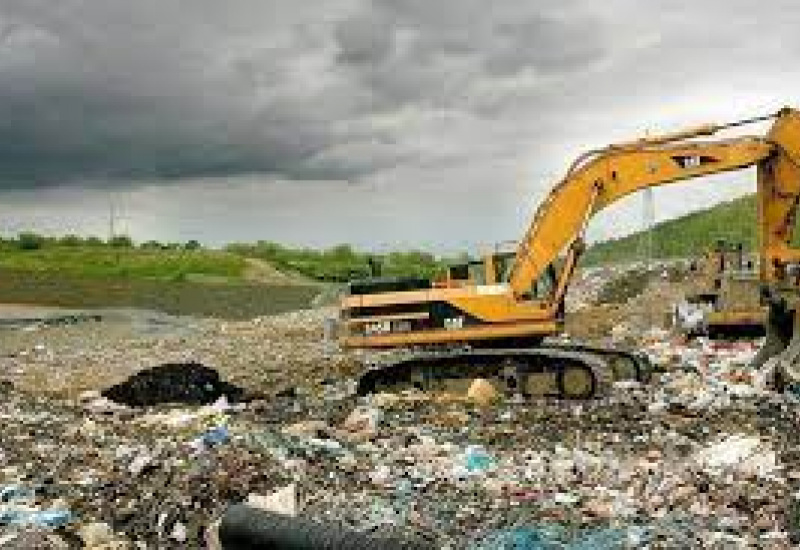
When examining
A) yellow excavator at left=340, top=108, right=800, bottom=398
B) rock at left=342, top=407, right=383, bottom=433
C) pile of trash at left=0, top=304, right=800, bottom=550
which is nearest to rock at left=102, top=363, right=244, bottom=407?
pile of trash at left=0, top=304, right=800, bottom=550

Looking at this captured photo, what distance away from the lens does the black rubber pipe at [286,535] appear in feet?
10.8

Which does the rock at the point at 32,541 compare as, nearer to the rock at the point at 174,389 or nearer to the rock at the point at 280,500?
the rock at the point at 280,500

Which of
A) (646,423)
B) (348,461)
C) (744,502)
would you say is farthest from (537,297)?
(744,502)

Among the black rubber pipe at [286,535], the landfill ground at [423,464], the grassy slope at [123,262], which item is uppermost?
the grassy slope at [123,262]

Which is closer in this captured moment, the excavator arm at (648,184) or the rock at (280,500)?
the rock at (280,500)

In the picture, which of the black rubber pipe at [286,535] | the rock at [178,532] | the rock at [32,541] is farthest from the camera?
the rock at [178,532]

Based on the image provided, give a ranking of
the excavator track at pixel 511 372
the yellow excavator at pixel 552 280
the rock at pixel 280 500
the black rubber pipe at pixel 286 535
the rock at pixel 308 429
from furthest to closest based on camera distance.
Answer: the yellow excavator at pixel 552 280
the excavator track at pixel 511 372
the rock at pixel 308 429
the rock at pixel 280 500
the black rubber pipe at pixel 286 535

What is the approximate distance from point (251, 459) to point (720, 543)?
297cm

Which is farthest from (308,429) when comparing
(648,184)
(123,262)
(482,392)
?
(123,262)

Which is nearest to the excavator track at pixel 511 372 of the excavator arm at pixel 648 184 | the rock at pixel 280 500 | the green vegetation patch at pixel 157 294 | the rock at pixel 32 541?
the excavator arm at pixel 648 184

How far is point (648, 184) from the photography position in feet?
49.3

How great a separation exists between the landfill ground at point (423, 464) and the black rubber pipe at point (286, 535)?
292 centimetres

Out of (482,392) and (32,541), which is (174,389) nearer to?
(482,392)

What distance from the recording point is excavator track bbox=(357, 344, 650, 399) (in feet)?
46.1
